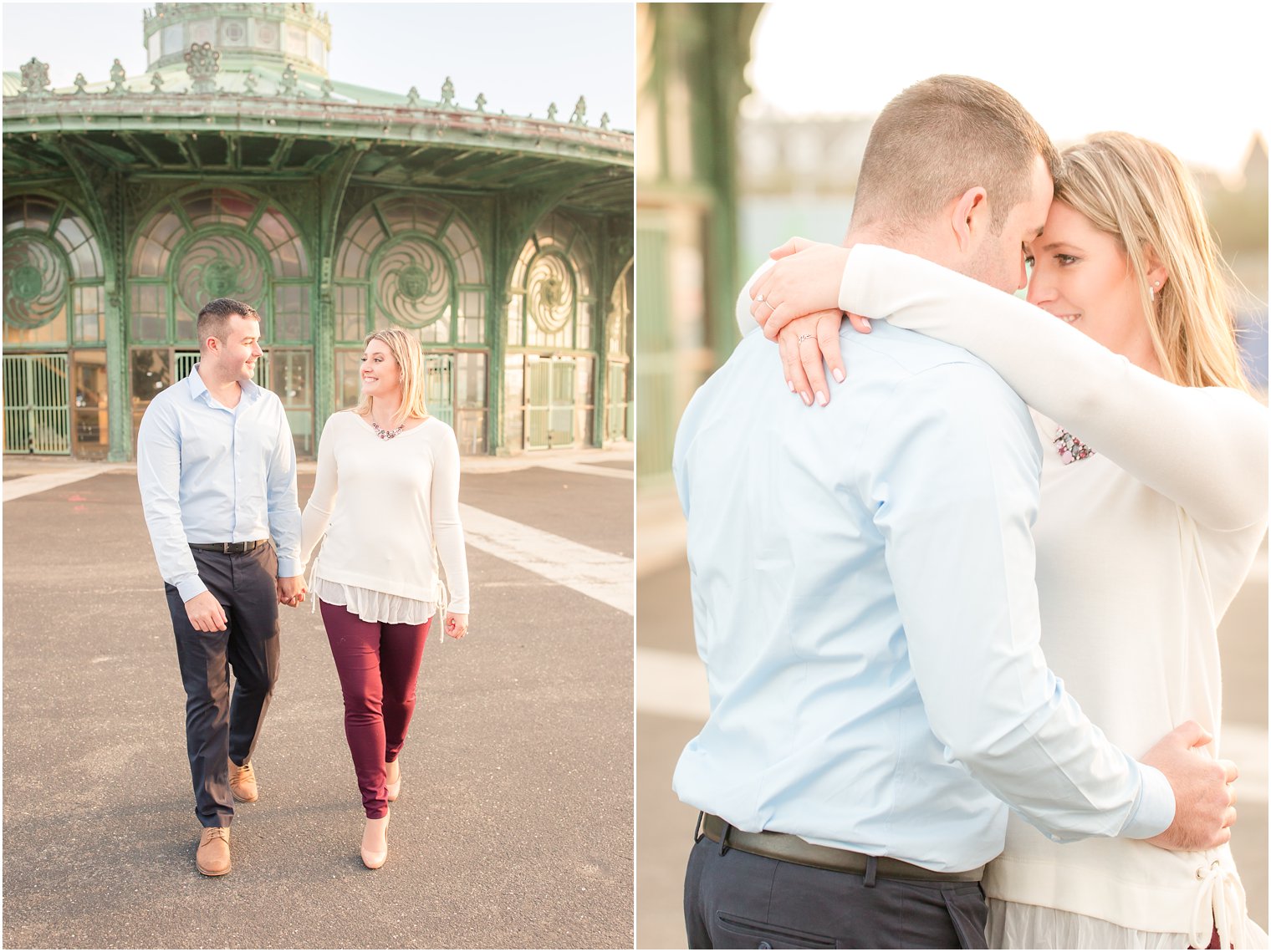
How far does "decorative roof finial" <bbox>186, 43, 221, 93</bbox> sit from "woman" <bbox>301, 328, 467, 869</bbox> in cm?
431

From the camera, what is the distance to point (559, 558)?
742 centimetres

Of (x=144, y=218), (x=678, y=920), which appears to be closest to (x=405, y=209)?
(x=144, y=218)

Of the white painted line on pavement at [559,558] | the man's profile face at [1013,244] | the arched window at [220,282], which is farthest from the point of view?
the arched window at [220,282]

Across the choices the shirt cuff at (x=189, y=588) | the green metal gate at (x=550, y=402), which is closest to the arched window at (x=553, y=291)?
the green metal gate at (x=550, y=402)

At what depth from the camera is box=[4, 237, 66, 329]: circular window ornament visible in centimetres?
1100

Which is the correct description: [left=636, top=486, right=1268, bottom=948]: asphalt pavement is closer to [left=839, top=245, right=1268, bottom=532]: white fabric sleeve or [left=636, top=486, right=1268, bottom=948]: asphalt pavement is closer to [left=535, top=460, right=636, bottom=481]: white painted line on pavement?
[left=839, top=245, right=1268, bottom=532]: white fabric sleeve

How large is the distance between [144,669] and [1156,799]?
13.4 feet

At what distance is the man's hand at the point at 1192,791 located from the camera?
117 centimetres

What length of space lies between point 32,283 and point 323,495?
1076cm

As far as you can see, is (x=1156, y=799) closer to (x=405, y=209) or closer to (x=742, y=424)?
(x=742, y=424)

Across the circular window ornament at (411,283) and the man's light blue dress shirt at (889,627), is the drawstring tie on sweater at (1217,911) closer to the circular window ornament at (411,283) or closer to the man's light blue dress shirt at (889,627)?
the man's light blue dress shirt at (889,627)

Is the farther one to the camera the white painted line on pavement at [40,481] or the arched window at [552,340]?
the arched window at [552,340]

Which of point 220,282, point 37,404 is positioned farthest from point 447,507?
point 37,404

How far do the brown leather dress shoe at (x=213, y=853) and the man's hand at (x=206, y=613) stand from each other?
59cm
